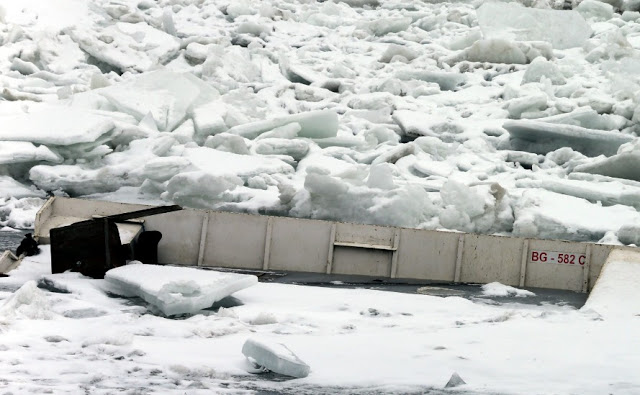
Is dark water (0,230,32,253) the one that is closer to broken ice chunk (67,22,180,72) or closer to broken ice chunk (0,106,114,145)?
broken ice chunk (0,106,114,145)

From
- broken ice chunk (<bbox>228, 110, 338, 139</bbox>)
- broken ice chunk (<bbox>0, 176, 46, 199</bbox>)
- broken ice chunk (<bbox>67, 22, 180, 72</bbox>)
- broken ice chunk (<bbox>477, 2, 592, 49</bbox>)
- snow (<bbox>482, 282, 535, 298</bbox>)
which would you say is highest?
broken ice chunk (<bbox>477, 2, 592, 49</bbox>)

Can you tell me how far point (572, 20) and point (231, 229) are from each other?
852 centimetres

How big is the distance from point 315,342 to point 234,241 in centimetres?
257

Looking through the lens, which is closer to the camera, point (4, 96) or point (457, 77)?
point (4, 96)

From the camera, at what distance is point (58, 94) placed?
10.5 metres

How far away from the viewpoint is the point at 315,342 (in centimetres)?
470

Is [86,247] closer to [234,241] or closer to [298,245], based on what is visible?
[234,241]

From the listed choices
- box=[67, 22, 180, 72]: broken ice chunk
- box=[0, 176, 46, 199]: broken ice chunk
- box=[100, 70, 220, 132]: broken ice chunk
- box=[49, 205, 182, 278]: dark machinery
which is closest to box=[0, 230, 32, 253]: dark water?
box=[0, 176, 46, 199]: broken ice chunk

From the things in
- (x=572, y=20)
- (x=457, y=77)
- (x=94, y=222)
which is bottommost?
(x=94, y=222)

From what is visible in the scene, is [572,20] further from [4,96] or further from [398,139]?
[4,96]

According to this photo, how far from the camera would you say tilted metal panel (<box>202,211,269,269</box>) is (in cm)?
711

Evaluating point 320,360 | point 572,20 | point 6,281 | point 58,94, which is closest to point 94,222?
point 6,281

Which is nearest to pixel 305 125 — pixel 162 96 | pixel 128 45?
pixel 162 96

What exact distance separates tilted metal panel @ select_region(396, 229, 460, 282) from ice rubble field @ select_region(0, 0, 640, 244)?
779 mm
